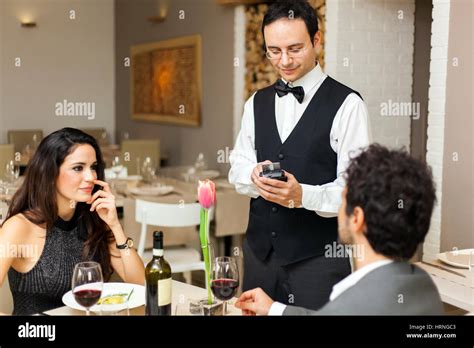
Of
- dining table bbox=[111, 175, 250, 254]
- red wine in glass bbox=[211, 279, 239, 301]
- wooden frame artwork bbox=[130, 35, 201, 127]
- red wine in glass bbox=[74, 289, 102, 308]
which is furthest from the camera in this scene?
wooden frame artwork bbox=[130, 35, 201, 127]

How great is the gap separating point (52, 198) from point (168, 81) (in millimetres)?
4851

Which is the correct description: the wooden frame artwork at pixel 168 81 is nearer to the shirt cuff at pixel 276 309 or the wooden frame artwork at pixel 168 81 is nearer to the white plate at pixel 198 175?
the white plate at pixel 198 175

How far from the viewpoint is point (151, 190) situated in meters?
4.36

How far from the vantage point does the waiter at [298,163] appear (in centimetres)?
Result: 216

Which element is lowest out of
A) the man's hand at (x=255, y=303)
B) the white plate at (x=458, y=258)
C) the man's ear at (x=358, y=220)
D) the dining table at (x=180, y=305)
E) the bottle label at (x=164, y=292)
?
the dining table at (x=180, y=305)

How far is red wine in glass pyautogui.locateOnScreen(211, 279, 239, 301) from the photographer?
1782 millimetres

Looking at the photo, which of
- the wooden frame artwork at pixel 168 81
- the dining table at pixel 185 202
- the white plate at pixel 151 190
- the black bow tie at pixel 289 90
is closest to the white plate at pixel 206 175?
the dining table at pixel 185 202

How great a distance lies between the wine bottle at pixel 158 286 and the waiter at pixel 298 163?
500 millimetres

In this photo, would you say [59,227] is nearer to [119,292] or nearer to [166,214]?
[119,292]

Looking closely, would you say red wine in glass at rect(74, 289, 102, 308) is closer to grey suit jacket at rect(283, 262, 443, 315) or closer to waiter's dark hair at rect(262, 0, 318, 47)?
grey suit jacket at rect(283, 262, 443, 315)

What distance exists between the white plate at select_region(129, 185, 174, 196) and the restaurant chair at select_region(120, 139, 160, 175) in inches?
73.6

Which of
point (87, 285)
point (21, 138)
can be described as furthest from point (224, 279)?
point (21, 138)

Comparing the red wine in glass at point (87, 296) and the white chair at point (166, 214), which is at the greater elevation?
the red wine in glass at point (87, 296)

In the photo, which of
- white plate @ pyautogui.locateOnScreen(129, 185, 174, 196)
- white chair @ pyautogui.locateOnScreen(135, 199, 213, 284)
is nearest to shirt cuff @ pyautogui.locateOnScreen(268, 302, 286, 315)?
white chair @ pyautogui.locateOnScreen(135, 199, 213, 284)
